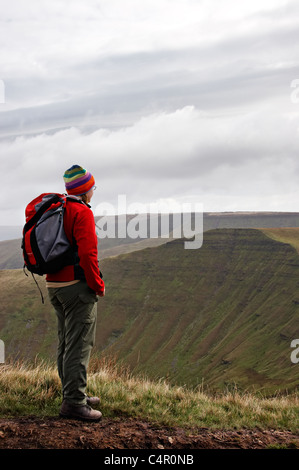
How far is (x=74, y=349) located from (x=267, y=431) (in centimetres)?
236

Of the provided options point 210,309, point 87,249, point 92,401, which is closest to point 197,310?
point 210,309

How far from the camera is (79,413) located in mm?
5129

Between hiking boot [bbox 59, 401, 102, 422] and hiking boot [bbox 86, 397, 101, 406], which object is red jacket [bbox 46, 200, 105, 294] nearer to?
hiking boot [bbox 59, 401, 102, 422]

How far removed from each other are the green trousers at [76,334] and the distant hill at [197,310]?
95.6 m

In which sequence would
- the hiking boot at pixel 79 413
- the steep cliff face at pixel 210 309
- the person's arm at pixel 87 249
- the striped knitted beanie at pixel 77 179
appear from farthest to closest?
A: the steep cliff face at pixel 210 309 < the striped knitted beanie at pixel 77 179 < the hiking boot at pixel 79 413 < the person's arm at pixel 87 249

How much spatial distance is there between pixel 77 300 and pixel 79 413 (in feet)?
4.01

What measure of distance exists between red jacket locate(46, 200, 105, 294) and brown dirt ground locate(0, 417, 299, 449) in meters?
1.43

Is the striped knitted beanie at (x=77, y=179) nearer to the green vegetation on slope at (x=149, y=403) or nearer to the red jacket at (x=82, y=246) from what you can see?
the red jacket at (x=82, y=246)

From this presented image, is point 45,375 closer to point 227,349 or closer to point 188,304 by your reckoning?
point 227,349

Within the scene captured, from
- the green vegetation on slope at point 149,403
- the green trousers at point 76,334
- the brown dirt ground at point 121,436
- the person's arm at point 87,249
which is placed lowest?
the green vegetation on slope at point 149,403

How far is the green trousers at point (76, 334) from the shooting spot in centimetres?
516

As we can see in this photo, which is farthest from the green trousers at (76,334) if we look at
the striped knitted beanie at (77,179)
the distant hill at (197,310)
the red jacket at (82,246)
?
the distant hill at (197,310)

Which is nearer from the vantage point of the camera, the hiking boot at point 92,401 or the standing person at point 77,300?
the standing person at point 77,300

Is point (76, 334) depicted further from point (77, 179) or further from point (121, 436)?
point (77, 179)
